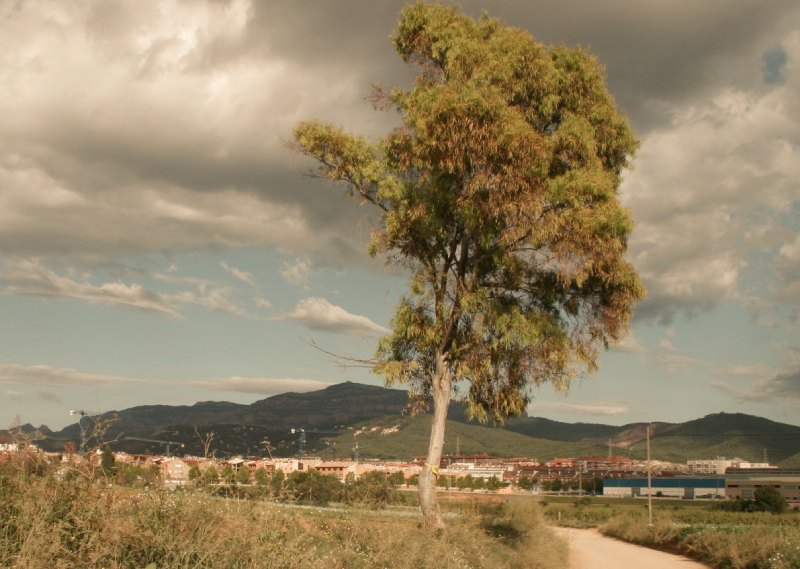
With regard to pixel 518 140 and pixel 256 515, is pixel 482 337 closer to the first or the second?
pixel 518 140

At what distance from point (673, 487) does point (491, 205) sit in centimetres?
13076

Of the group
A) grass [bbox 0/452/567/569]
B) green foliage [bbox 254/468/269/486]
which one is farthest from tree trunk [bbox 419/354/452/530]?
green foliage [bbox 254/468/269/486]

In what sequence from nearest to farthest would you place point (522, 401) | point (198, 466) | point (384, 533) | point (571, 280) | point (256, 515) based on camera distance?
point (256, 515)
point (198, 466)
point (384, 533)
point (571, 280)
point (522, 401)

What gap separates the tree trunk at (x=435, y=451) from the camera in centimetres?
1551

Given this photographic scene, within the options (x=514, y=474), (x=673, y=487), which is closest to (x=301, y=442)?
(x=673, y=487)

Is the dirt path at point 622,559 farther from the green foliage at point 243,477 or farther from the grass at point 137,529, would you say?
the grass at point 137,529

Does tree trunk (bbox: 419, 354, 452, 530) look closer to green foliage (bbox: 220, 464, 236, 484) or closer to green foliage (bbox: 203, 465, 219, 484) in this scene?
green foliage (bbox: 220, 464, 236, 484)

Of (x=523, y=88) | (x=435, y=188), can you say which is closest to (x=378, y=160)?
(x=435, y=188)

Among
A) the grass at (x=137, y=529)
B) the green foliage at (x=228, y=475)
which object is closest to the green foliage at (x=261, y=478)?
the green foliage at (x=228, y=475)

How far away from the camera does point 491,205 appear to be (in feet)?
49.6

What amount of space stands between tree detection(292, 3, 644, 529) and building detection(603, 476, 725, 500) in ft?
390

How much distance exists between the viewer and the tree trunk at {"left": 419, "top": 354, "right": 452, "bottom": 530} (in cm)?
1551

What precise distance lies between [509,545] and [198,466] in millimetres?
10325

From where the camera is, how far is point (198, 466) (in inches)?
362
